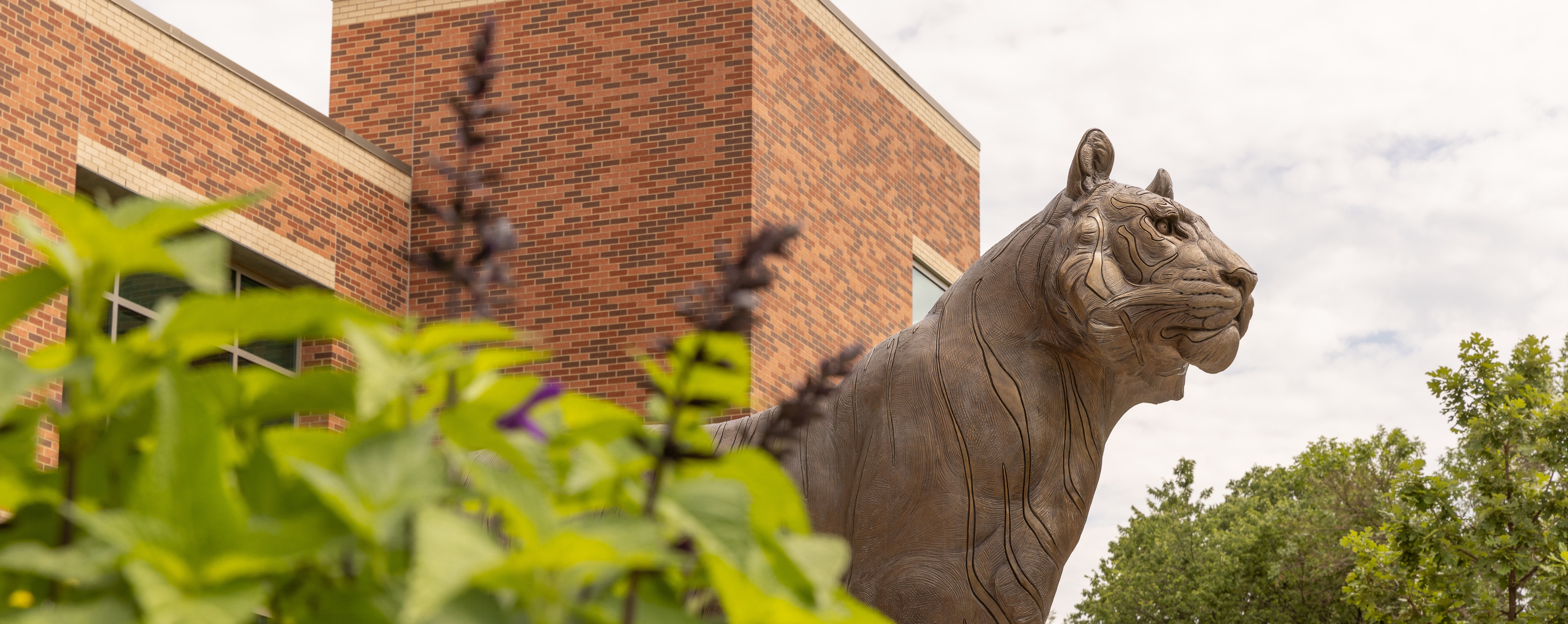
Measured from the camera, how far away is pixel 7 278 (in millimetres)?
963

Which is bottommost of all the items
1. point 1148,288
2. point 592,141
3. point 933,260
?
point 1148,288

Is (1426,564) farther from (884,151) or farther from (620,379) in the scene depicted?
(620,379)

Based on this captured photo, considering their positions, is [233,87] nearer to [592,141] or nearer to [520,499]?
[592,141]

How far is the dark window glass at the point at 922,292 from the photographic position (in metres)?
18.0

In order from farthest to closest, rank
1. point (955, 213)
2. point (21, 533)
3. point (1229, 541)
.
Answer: point (1229, 541), point (955, 213), point (21, 533)

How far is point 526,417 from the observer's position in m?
1.02

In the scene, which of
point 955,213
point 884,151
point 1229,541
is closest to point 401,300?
point 884,151

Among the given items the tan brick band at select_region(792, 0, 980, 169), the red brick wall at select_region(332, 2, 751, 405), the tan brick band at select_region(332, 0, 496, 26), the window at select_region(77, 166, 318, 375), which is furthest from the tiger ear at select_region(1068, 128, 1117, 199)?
the tan brick band at select_region(332, 0, 496, 26)

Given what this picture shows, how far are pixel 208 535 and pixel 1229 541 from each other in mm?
32600


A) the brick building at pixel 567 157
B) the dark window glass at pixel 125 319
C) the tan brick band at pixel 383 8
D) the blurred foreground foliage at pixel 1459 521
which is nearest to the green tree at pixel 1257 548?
the blurred foreground foliage at pixel 1459 521

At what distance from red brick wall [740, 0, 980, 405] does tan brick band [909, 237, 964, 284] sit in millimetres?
99

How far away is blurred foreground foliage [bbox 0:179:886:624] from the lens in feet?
2.69

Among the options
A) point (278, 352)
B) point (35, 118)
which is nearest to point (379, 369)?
point (35, 118)

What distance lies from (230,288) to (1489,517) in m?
14.1
